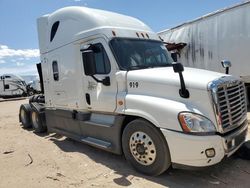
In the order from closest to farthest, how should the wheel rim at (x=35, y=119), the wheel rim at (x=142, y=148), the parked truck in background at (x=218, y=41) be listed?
the wheel rim at (x=142, y=148) < the wheel rim at (x=35, y=119) < the parked truck in background at (x=218, y=41)

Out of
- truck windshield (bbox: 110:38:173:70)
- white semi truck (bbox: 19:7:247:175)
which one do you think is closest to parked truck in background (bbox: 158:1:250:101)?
white semi truck (bbox: 19:7:247:175)

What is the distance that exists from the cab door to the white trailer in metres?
25.9

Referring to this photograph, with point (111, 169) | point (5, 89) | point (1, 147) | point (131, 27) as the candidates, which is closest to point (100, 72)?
point (131, 27)

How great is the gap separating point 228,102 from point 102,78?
2.37 meters

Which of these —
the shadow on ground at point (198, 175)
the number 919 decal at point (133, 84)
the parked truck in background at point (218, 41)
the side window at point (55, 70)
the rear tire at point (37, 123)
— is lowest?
the shadow on ground at point (198, 175)

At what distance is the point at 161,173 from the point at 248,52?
699cm

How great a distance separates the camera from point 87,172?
539cm

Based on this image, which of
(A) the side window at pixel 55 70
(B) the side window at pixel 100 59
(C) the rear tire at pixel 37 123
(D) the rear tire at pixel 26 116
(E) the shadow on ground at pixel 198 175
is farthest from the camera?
(D) the rear tire at pixel 26 116

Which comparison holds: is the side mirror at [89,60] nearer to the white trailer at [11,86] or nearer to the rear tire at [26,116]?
the rear tire at [26,116]

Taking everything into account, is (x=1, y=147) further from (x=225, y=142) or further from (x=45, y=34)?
(x=225, y=142)

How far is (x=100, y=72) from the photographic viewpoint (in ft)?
19.0

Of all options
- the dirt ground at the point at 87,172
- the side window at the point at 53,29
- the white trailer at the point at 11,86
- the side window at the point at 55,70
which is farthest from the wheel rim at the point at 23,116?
the white trailer at the point at 11,86

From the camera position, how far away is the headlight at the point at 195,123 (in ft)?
14.3

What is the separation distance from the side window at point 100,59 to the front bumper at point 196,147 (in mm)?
1771
